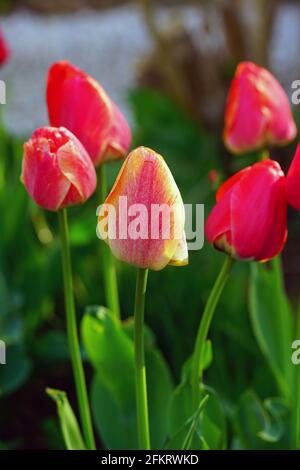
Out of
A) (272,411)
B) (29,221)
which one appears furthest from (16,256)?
(272,411)

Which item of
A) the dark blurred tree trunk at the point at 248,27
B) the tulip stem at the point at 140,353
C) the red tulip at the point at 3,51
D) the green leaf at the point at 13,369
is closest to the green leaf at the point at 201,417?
the tulip stem at the point at 140,353

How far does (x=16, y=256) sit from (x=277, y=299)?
0.54m

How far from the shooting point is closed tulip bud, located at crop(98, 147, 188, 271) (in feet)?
2.08

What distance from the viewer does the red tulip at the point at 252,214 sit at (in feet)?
2.28

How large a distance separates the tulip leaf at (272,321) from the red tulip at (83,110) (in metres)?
0.38

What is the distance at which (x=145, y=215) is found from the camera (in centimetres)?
63

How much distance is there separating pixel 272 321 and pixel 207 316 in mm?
439

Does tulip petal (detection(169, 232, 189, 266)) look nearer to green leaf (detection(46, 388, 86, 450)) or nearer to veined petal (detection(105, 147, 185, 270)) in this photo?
veined petal (detection(105, 147, 185, 270))

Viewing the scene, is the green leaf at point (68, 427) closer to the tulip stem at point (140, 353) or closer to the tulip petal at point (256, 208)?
the tulip stem at point (140, 353)

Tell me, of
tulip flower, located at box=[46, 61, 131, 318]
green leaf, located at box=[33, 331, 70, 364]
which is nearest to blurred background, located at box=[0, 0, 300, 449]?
green leaf, located at box=[33, 331, 70, 364]

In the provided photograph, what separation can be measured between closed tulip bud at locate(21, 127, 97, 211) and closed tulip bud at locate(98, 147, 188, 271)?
0.06 metres

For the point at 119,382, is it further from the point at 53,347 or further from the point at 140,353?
the point at 53,347

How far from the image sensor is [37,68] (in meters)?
3.77

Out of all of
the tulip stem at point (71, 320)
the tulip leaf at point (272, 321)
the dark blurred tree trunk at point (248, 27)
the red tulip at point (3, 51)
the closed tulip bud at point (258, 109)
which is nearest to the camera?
the tulip stem at point (71, 320)
